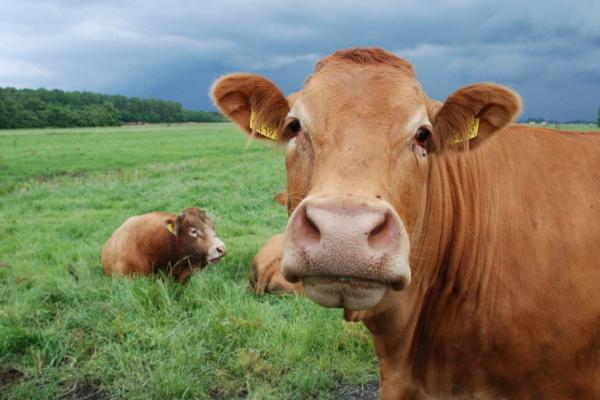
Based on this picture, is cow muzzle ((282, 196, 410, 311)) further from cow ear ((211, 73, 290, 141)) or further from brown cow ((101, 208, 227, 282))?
brown cow ((101, 208, 227, 282))

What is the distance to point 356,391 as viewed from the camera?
4703 millimetres

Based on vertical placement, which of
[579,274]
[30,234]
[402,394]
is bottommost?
[30,234]

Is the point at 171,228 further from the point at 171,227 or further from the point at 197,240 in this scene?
the point at 197,240

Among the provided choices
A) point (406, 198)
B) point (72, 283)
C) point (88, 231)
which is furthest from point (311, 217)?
point (88, 231)

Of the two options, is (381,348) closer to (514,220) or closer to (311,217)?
(514,220)

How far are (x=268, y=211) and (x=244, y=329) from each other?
7854 mm

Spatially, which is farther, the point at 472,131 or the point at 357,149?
the point at 472,131

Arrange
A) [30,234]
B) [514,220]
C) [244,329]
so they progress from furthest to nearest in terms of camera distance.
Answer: [30,234] → [244,329] → [514,220]

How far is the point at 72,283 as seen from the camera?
7.12 m

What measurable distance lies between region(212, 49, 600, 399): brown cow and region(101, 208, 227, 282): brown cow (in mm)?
4425

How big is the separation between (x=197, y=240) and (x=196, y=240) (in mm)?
16

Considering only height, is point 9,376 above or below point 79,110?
below

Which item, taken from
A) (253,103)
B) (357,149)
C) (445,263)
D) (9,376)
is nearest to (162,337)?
(9,376)

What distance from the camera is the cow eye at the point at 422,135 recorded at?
9.43 ft
